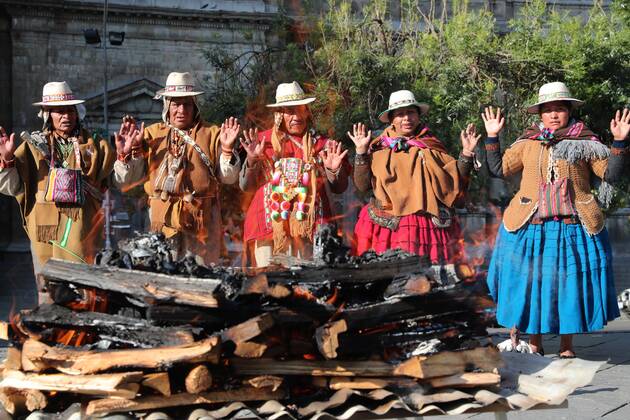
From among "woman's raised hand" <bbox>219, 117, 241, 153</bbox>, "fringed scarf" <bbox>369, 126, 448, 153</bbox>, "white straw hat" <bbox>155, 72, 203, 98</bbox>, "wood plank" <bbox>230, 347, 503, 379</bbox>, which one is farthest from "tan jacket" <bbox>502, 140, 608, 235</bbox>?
"wood plank" <bbox>230, 347, 503, 379</bbox>

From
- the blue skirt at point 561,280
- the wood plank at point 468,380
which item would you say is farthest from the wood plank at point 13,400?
the blue skirt at point 561,280

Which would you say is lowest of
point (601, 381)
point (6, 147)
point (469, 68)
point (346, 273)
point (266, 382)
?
point (601, 381)

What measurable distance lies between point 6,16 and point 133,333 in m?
20.2

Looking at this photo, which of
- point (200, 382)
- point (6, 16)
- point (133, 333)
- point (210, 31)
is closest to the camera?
point (200, 382)

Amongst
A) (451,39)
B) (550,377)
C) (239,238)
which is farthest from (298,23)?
(550,377)

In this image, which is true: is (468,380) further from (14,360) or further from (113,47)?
(113,47)

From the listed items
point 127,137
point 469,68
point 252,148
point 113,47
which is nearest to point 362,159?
point 252,148

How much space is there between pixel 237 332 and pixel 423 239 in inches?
137

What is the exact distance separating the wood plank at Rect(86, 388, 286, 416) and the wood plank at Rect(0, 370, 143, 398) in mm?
46

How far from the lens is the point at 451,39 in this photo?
15523 mm

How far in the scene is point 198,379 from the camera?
371cm

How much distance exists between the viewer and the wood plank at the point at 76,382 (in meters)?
3.63

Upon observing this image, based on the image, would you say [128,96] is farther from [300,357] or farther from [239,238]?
[300,357]

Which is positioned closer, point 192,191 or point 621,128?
point 192,191
